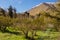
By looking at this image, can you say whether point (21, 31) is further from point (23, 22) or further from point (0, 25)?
point (0, 25)

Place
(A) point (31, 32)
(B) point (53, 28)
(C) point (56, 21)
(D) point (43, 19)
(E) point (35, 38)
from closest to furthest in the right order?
(E) point (35, 38)
(A) point (31, 32)
(D) point (43, 19)
(C) point (56, 21)
(B) point (53, 28)

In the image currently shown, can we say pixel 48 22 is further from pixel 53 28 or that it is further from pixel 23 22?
pixel 23 22

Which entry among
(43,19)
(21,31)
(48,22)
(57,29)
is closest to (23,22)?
(21,31)

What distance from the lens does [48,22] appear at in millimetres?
26375

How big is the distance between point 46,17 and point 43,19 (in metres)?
0.83

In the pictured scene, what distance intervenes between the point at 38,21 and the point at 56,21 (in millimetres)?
3784

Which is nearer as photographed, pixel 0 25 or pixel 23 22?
pixel 23 22

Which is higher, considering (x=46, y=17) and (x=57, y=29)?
(x=46, y=17)

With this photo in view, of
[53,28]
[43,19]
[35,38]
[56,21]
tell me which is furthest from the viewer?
[53,28]

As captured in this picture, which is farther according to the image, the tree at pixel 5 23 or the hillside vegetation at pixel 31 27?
the tree at pixel 5 23

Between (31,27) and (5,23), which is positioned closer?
(31,27)

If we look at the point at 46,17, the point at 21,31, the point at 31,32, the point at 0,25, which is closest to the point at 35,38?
the point at 31,32

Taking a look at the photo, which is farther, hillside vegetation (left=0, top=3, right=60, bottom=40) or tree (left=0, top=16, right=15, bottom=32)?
tree (left=0, top=16, right=15, bottom=32)

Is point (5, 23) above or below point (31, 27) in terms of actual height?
above
